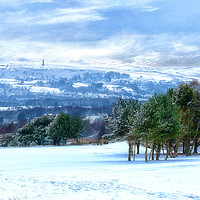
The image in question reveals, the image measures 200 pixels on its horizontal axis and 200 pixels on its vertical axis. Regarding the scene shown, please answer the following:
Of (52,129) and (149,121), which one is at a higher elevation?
(149,121)

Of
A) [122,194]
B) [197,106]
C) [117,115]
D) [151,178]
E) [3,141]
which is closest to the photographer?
[122,194]

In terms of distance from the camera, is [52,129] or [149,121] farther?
[52,129]

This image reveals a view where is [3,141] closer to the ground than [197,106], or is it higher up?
closer to the ground

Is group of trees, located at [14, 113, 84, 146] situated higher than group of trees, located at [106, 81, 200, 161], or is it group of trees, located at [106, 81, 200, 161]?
group of trees, located at [106, 81, 200, 161]

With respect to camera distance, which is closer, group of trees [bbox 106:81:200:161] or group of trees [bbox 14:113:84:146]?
group of trees [bbox 106:81:200:161]

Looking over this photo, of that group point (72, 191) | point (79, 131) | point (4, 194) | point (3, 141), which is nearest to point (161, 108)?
point (72, 191)

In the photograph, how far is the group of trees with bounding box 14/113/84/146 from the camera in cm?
7188

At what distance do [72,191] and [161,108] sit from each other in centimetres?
2080

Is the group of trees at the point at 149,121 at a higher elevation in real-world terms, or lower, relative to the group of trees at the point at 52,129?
higher

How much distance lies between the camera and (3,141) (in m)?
107

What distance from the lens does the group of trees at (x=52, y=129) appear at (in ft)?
236

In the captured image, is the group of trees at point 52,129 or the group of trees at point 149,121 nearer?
the group of trees at point 149,121

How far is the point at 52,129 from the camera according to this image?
71.8 meters

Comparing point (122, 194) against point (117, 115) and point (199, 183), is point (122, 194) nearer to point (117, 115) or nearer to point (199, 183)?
point (199, 183)
